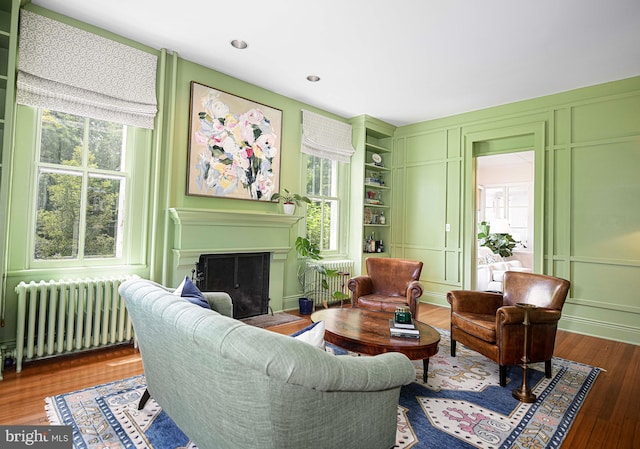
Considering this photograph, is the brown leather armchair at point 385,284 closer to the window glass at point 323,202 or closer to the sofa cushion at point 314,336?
the window glass at point 323,202

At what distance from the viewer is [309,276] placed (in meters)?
4.91

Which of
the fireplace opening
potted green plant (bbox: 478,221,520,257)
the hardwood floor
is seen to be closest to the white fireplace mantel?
the fireplace opening

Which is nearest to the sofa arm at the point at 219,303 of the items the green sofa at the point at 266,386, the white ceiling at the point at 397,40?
the green sofa at the point at 266,386

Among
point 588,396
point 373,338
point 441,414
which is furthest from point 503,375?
point 373,338

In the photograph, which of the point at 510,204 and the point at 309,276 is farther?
the point at 510,204

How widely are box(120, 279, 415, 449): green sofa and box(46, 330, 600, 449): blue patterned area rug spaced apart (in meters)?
0.57

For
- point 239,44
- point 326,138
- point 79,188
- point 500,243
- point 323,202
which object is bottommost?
point 500,243

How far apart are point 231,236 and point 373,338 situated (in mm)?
2175

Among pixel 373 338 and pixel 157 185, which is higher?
pixel 157 185

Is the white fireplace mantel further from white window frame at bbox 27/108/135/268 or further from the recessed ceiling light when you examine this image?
the recessed ceiling light

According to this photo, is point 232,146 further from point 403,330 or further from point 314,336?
point 314,336

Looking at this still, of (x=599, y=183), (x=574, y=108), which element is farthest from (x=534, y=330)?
(x=574, y=108)

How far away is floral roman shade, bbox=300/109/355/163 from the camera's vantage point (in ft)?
15.9

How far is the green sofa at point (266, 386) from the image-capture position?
3.43 feet
